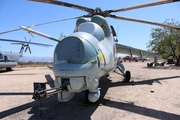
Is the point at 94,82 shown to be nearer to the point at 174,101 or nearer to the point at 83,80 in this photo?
the point at 83,80

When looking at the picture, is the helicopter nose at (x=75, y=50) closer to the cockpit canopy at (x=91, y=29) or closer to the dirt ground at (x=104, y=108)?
the cockpit canopy at (x=91, y=29)

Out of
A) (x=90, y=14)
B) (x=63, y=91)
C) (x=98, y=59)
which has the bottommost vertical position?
(x=63, y=91)

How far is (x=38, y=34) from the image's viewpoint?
16.5 feet

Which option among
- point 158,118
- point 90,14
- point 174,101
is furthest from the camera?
point 90,14

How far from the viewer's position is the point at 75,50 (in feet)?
13.1

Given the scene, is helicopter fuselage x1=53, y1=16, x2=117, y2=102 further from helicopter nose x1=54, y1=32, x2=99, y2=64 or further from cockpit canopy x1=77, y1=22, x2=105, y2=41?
cockpit canopy x1=77, y1=22, x2=105, y2=41

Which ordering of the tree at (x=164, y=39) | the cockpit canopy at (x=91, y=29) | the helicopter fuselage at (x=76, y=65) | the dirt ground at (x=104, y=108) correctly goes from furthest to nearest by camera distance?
the tree at (x=164, y=39)
the cockpit canopy at (x=91, y=29)
the dirt ground at (x=104, y=108)
the helicopter fuselage at (x=76, y=65)

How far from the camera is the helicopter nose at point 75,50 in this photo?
3986 mm

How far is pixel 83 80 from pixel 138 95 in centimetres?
346

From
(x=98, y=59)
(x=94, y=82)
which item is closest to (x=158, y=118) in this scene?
(x=94, y=82)

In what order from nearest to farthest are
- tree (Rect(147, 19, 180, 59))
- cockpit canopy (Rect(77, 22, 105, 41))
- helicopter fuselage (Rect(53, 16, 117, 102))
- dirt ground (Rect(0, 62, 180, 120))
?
helicopter fuselage (Rect(53, 16, 117, 102)) < dirt ground (Rect(0, 62, 180, 120)) < cockpit canopy (Rect(77, 22, 105, 41)) < tree (Rect(147, 19, 180, 59))

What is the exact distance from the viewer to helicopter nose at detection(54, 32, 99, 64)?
3.99 metres

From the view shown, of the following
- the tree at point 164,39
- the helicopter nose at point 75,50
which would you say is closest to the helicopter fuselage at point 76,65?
the helicopter nose at point 75,50

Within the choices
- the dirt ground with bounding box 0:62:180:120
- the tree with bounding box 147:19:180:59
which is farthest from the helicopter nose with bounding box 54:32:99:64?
the tree with bounding box 147:19:180:59
